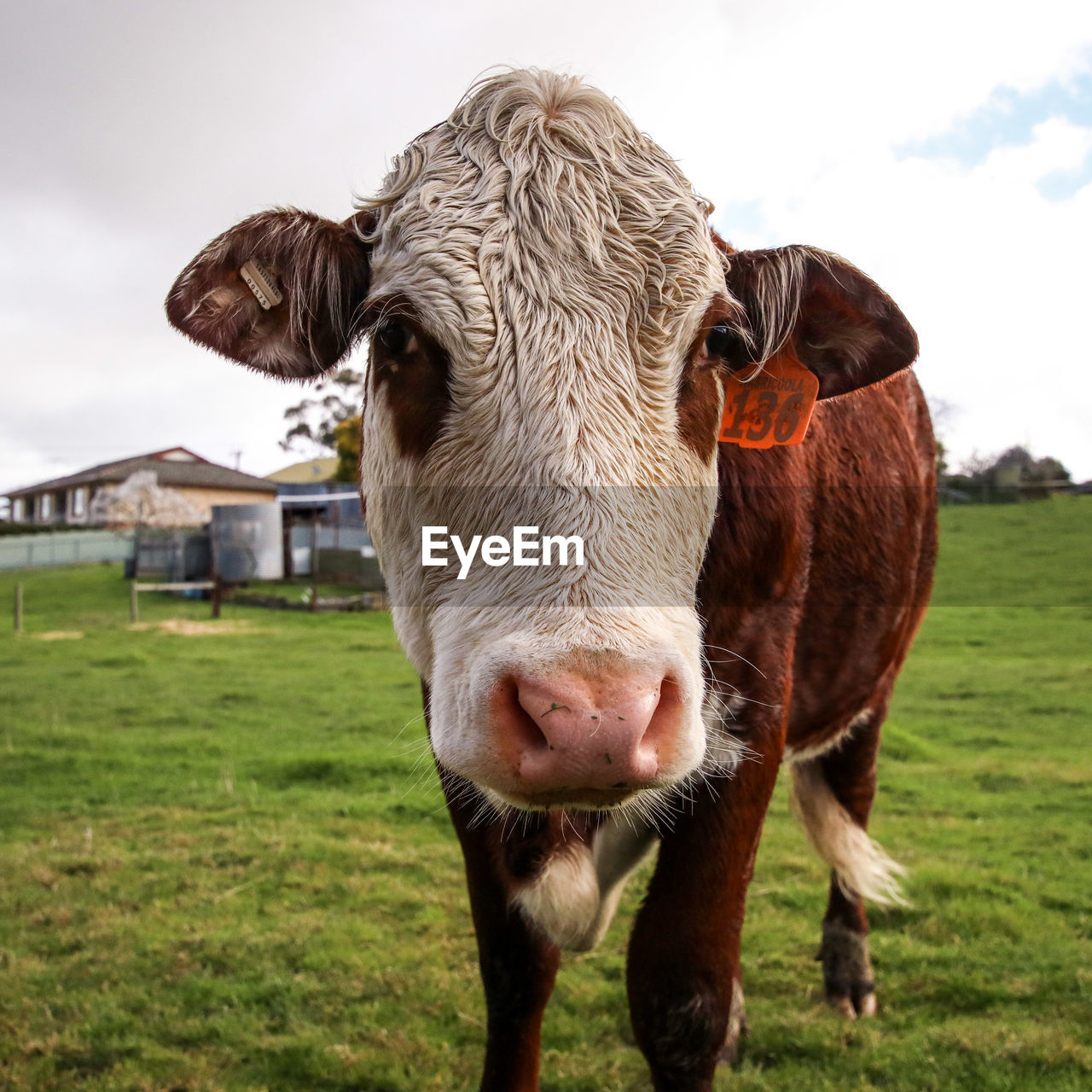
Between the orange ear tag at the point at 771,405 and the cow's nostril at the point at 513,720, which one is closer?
the cow's nostril at the point at 513,720

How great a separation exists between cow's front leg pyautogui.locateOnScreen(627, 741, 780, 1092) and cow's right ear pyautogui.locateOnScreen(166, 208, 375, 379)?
62.1 inches

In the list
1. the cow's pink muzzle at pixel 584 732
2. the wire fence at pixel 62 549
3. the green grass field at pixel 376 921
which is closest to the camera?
the cow's pink muzzle at pixel 584 732

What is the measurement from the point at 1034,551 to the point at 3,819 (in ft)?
48.9

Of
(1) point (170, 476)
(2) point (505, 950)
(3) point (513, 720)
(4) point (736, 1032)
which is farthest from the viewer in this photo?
(1) point (170, 476)

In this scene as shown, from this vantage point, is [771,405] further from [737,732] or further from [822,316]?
[737,732]

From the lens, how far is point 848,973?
4070 millimetres

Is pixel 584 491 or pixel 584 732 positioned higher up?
pixel 584 491

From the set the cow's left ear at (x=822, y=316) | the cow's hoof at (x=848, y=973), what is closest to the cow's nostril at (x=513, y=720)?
the cow's left ear at (x=822, y=316)

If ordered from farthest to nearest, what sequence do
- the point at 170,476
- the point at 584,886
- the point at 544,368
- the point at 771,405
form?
the point at 170,476, the point at 584,886, the point at 771,405, the point at 544,368

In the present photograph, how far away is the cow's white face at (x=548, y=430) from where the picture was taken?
161cm

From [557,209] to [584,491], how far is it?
0.73m

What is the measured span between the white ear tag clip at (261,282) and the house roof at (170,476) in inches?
2090

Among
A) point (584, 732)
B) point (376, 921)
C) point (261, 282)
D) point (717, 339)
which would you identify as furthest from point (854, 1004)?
point (261, 282)

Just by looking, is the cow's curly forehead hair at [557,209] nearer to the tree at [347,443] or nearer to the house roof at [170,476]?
the tree at [347,443]
